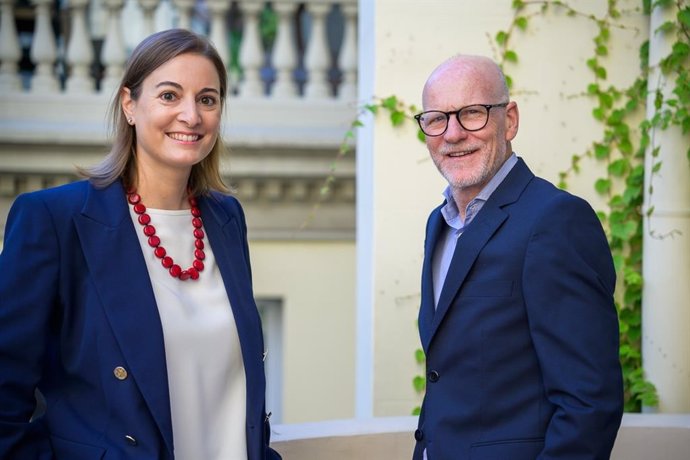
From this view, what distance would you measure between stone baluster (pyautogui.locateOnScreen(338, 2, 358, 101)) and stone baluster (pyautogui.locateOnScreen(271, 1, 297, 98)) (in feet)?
0.91

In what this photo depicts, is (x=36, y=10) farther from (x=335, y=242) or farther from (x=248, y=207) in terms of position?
(x=335, y=242)

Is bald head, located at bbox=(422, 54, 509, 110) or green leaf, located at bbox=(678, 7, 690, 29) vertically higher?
green leaf, located at bbox=(678, 7, 690, 29)

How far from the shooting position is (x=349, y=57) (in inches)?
232

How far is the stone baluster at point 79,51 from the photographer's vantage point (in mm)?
5777

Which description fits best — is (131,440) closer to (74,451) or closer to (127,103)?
(74,451)

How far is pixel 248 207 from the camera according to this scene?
589cm

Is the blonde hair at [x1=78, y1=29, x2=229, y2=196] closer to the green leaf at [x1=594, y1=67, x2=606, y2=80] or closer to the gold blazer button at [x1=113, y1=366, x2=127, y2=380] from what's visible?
the gold blazer button at [x1=113, y1=366, x2=127, y2=380]

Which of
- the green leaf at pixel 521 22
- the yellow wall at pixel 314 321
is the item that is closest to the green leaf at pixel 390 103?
the green leaf at pixel 521 22

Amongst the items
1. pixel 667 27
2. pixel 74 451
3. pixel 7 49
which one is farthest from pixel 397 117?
pixel 7 49

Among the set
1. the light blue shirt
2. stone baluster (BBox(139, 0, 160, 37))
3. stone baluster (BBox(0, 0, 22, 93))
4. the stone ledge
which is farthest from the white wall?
stone baluster (BBox(0, 0, 22, 93))

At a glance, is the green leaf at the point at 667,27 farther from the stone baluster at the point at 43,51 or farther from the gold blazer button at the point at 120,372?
the stone baluster at the point at 43,51

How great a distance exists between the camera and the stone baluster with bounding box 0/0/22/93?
5719 millimetres

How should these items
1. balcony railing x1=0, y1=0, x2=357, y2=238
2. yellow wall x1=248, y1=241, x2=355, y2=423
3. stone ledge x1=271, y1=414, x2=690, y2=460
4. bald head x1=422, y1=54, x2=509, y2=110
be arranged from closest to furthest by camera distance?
bald head x1=422, y1=54, x2=509, y2=110 < stone ledge x1=271, y1=414, x2=690, y2=460 < balcony railing x1=0, y1=0, x2=357, y2=238 < yellow wall x1=248, y1=241, x2=355, y2=423

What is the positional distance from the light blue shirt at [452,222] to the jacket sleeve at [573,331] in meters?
0.22
